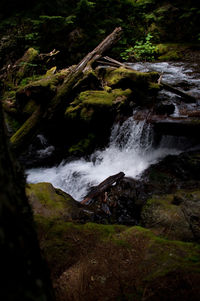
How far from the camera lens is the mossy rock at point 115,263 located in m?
1.75

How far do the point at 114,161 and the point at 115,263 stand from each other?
510 cm

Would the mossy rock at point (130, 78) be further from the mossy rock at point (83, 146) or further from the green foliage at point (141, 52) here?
the green foliage at point (141, 52)

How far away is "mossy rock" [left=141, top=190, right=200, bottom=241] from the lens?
11.7 feet

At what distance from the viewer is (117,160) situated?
23.6 feet

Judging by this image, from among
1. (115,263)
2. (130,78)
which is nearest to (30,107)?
Result: (130,78)

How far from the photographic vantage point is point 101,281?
1.95m

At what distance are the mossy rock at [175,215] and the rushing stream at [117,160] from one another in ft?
6.12

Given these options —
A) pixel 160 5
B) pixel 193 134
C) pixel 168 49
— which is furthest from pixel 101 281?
pixel 160 5

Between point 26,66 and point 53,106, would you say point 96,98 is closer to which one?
point 53,106

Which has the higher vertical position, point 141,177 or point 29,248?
point 29,248

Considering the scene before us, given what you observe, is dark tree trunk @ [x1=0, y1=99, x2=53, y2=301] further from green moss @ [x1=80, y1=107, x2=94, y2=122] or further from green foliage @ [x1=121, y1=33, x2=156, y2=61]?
green foliage @ [x1=121, y1=33, x2=156, y2=61]

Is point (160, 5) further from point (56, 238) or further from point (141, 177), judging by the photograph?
point (56, 238)

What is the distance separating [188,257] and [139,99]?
22.9 feet

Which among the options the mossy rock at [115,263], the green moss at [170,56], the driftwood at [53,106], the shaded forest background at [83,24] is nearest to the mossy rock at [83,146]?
the driftwood at [53,106]
